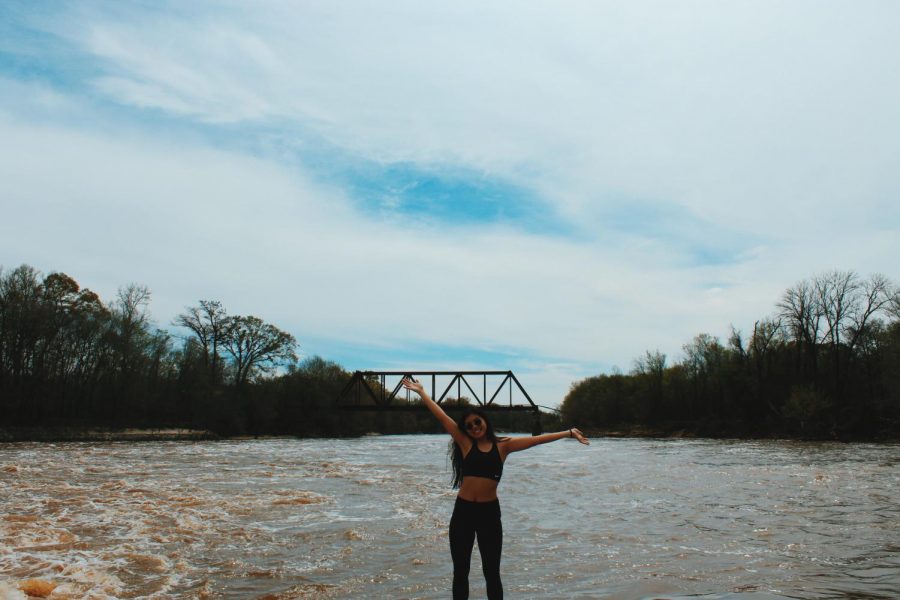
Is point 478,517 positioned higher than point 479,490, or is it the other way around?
point 479,490

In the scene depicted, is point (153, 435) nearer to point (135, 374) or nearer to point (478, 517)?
point (135, 374)

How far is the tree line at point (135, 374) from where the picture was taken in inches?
2084

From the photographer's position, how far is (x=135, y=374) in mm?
64562

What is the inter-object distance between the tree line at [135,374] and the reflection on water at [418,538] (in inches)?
1584

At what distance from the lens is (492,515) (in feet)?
18.2

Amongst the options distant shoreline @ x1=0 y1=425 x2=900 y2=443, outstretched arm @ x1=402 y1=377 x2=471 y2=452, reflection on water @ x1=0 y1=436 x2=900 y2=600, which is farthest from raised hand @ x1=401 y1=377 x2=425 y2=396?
distant shoreline @ x1=0 y1=425 x2=900 y2=443

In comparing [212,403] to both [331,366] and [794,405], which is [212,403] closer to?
[331,366]

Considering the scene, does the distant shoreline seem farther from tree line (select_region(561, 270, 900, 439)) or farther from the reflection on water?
the reflection on water

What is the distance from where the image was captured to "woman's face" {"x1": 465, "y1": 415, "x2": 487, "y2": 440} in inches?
226

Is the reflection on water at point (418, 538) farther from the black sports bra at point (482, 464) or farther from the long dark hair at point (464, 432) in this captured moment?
the black sports bra at point (482, 464)

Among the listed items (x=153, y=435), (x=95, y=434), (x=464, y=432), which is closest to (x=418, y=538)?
(x=464, y=432)

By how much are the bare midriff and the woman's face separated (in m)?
0.37

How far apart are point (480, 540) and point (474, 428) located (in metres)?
Answer: 0.97

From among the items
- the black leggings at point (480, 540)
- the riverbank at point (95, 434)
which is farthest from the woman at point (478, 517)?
the riverbank at point (95, 434)
